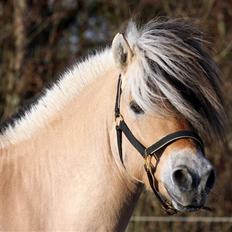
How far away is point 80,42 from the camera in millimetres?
10008

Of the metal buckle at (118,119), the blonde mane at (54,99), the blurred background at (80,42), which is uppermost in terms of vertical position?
the blonde mane at (54,99)

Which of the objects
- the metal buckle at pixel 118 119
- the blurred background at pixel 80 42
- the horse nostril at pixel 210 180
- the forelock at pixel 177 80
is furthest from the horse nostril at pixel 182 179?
the blurred background at pixel 80 42

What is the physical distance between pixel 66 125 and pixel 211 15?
7160mm

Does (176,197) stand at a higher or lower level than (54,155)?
lower

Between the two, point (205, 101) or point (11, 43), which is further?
point (11, 43)

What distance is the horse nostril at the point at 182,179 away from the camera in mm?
3230

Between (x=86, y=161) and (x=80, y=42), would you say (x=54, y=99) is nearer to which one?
(x=86, y=161)

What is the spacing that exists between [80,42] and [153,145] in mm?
6750

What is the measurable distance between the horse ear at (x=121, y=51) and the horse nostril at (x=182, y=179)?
2.19 feet

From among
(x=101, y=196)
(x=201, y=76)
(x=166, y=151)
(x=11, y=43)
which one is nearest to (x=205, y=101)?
(x=201, y=76)

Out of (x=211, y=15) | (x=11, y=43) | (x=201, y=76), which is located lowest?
(x=211, y=15)

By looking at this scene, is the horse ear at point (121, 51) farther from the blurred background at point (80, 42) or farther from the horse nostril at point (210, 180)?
the blurred background at point (80, 42)

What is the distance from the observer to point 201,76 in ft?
11.4

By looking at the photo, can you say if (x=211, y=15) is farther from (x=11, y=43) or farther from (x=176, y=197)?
(x=176, y=197)
